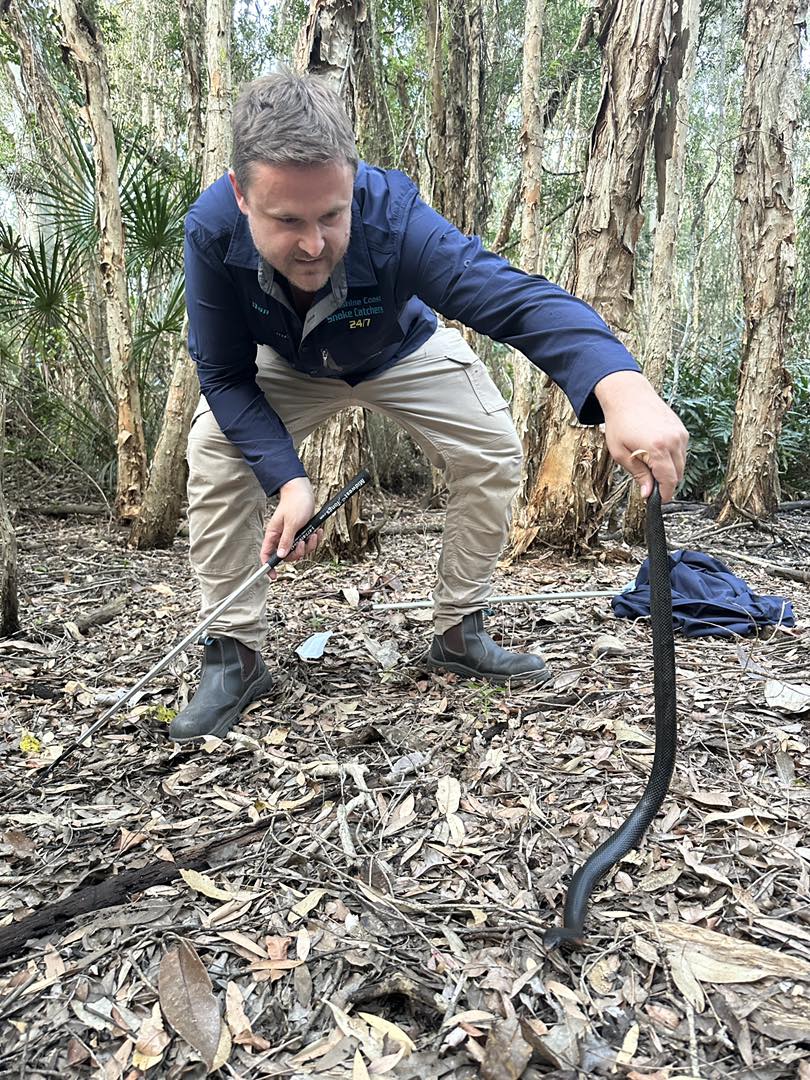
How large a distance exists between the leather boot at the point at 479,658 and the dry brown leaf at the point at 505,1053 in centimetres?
136

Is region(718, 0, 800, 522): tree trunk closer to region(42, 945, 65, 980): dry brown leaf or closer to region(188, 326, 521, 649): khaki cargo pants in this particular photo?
region(188, 326, 521, 649): khaki cargo pants

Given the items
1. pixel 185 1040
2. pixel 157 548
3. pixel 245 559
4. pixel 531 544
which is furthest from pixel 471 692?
pixel 157 548

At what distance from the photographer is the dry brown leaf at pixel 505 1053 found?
1.19 m

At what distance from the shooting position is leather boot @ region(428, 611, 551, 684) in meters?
2.57

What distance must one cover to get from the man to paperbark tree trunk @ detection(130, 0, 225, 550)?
2.47 meters

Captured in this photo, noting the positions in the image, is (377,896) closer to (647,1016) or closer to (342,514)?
(647,1016)

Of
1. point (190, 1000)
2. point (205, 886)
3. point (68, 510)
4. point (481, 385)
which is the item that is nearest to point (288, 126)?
point (481, 385)

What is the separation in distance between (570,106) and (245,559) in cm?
1339

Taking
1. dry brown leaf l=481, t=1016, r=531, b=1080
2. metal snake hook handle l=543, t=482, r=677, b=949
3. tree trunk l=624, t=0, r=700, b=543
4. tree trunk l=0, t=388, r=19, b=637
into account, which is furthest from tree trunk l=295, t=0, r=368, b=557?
dry brown leaf l=481, t=1016, r=531, b=1080

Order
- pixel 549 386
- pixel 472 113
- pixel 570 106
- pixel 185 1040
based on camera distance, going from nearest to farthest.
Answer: pixel 185 1040, pixel 549 386, pixel 472 113, pixel 570 106

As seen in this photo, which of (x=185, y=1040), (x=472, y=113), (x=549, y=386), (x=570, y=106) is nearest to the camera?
(x=185, y=1040)

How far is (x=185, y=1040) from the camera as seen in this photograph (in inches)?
50.5

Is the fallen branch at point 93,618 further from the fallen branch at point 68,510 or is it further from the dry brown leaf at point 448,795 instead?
the fallen branch at point 68,510

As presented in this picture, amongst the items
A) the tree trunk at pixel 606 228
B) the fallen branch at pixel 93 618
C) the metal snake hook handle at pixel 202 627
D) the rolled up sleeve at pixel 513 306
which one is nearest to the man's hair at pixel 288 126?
the rolled up sleeve at pixel 513 306
